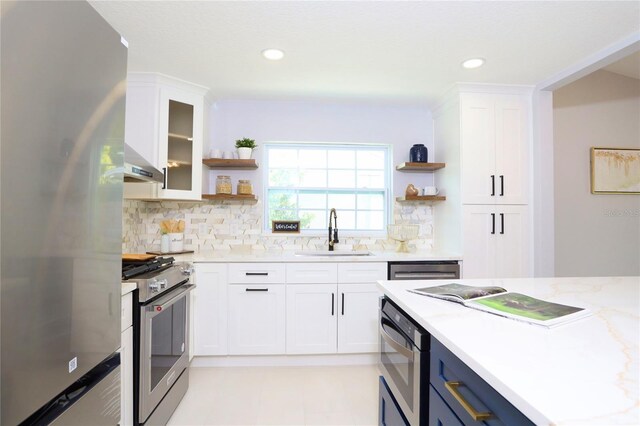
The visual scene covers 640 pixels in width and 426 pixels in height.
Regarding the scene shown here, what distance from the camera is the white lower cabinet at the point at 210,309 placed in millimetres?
2566

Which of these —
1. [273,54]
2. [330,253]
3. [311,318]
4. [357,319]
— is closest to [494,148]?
[330,253]

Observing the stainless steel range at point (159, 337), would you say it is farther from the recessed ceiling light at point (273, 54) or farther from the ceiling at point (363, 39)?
the recessed ceiling light at point (273, 54)

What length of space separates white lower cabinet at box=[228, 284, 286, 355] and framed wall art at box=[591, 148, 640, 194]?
343 centimetres

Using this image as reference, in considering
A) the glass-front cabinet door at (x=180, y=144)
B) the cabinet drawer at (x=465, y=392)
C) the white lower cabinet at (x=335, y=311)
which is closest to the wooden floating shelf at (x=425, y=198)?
the white lower cabinet at (x=335, y=311)

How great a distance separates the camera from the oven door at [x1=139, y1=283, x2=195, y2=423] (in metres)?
1.66

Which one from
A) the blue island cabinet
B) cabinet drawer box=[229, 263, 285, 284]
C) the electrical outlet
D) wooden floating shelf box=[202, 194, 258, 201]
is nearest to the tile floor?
the blue island cabinet

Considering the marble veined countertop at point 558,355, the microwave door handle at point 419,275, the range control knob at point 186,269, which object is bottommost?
the microwave door handle at point 419,275

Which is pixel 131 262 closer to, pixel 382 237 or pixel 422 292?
pixel 422 292

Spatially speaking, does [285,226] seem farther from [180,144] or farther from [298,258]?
[180,144]

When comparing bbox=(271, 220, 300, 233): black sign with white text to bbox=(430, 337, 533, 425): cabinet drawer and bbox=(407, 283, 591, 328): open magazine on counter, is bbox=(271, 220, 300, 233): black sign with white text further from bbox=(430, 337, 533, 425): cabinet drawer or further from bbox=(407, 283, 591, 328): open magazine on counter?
bbox=(430, 337, 533, 425): cabinet drawer

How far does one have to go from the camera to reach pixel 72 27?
856mm

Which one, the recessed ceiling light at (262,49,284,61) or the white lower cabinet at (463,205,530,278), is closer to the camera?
the recessed ceiling light at (262,49,284,61)

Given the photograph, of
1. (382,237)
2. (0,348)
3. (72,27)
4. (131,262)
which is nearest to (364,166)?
(382,237)

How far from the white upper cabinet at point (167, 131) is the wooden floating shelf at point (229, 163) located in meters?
0.11
